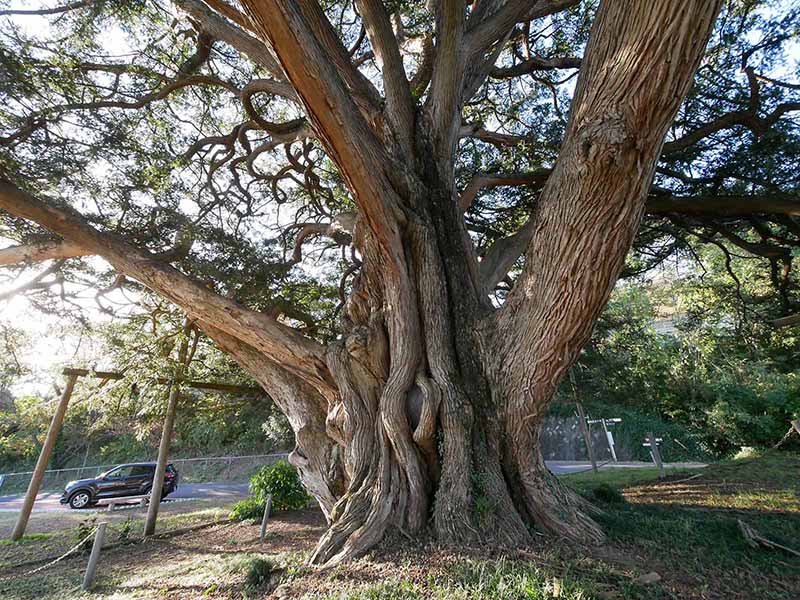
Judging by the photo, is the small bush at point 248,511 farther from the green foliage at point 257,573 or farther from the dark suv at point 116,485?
the dark suv at point 116,485

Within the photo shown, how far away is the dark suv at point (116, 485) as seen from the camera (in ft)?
36.6

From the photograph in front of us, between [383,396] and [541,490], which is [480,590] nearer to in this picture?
[541,490]

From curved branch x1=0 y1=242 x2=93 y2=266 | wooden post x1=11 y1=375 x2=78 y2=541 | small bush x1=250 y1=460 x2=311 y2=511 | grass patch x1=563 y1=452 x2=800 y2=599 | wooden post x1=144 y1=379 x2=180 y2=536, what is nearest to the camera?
grass patch x1=563 y1=452 x2=800 y2=599

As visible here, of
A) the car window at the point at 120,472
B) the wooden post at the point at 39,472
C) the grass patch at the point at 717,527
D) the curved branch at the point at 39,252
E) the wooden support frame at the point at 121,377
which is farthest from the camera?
the car window at the point at 120,472

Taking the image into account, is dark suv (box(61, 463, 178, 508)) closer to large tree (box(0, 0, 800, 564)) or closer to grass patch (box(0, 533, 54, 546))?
grass patch (box(0, 533, 54, 546))

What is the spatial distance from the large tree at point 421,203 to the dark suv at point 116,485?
313 inches

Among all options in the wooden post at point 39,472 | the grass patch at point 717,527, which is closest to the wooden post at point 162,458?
the wooden post at point 39,472

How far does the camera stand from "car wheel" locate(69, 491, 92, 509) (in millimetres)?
11117

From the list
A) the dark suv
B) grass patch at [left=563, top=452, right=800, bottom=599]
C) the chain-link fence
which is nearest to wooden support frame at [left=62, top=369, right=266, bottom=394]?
the dark suv

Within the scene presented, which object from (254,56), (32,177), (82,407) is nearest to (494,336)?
(254,56)

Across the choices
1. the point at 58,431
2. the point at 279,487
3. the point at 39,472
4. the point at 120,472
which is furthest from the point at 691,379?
the point at 120,472

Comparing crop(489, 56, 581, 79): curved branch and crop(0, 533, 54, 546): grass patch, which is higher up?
crop(489, 56, 581, 79): curved branch

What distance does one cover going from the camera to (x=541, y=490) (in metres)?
3.63

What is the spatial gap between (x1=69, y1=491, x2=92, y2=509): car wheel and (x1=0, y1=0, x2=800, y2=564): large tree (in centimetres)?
812
